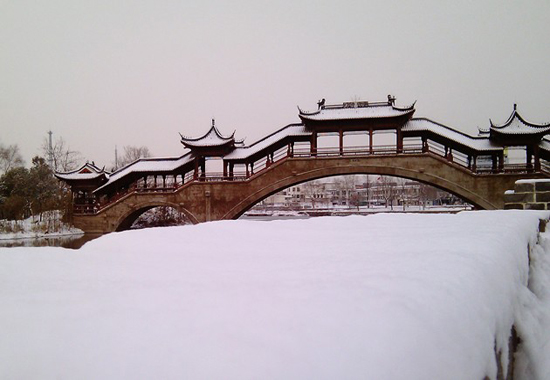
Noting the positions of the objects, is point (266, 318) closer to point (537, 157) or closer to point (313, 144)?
point (313, 144)

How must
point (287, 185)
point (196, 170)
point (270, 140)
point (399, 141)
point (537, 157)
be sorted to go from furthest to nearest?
point (196, 170)
point (270, 140)
point (287, 185)
point (399, 141)
point (537, 157)

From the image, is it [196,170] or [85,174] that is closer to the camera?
[196,170]

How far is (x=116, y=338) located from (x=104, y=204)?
2031 centimetres

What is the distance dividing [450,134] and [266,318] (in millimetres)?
17977

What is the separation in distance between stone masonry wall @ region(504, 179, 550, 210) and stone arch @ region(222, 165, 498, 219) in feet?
32.3

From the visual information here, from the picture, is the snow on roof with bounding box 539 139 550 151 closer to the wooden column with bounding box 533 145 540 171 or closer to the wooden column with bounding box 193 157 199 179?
the wooden column with bounding box 533 145 540 171

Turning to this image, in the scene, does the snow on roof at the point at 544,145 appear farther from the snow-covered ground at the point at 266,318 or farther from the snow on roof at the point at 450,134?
the snow-covered ground at the point at 266,318

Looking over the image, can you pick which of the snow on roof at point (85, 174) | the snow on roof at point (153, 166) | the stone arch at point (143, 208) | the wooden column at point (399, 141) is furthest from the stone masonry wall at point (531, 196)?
the snow on roof at point (85, 174)

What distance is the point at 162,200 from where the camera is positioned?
691 inches

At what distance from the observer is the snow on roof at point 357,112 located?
16022 mm

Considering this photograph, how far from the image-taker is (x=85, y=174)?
62.1 feet

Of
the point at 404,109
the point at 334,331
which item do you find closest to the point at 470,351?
the point at 334,331

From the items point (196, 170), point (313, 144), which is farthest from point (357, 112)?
point (196, 170)

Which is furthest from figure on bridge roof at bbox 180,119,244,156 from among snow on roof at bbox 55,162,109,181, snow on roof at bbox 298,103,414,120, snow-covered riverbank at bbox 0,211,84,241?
snow-covered riverbank at bbox 0,211,84,241
